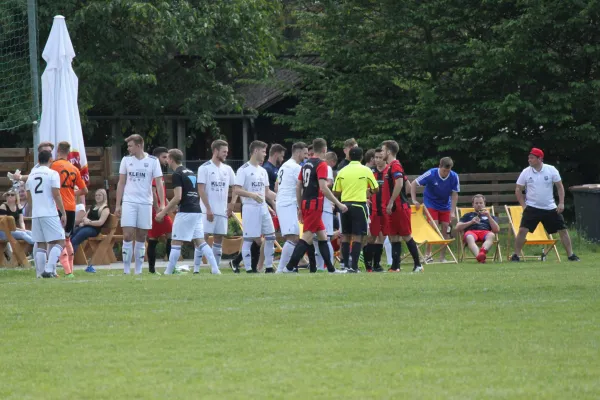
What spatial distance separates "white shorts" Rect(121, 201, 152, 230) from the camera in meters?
16.6

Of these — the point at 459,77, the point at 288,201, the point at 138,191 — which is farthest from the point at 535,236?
the point at 459,77

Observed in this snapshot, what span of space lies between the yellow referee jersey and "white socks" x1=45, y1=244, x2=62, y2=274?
159 inches

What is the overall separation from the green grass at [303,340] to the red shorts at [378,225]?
12.8 ft

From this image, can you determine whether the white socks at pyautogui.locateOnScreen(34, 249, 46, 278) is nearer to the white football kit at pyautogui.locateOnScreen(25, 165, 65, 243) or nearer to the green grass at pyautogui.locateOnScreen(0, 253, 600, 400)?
the white football kit at pyautogui.locateOnScreen(25, 165, 65, 243)

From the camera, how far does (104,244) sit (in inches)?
814

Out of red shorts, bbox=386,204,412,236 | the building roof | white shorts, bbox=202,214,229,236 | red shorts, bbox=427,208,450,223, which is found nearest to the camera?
white shorts, bbox=202,214,229,236

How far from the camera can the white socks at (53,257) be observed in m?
15.8

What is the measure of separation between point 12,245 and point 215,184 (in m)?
3.84

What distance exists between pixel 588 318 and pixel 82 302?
16.3 feet

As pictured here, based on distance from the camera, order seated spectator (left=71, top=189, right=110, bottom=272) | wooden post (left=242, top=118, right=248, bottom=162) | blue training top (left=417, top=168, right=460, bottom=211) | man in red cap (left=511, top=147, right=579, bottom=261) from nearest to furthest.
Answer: seated spectator (left=71, top=189, right=110, bottom=272) < man in red cap (left=511, top=147, right=579, bottom=261) < blue training top (left=417, top=168, right=460, bottom=211) < wooden post (left=242, top=118, right=248, bottom=162)

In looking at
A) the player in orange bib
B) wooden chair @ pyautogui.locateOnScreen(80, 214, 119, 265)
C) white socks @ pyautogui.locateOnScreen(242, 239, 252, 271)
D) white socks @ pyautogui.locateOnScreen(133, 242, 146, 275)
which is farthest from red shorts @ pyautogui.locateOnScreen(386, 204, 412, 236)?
wooden chair @ pyautogui.locateOnScreen(80, 214, 119, 265)

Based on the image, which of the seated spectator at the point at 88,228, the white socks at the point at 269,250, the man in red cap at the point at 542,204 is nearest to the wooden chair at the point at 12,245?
the seated spectator at the point at 88,228

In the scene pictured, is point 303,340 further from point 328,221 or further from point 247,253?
point 328,221

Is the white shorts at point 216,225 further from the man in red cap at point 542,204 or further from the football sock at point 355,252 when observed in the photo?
the man in red cap at point 542,204
